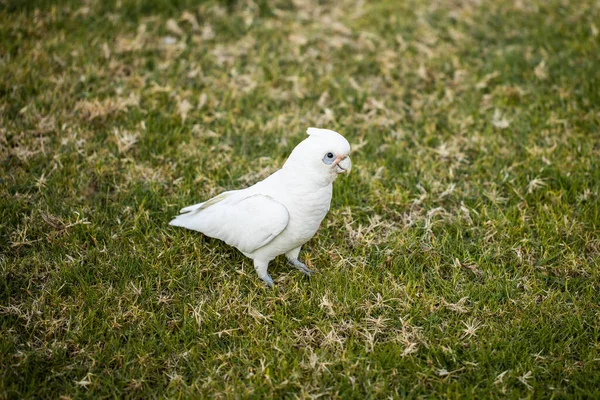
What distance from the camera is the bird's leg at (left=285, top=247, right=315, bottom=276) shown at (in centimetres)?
354

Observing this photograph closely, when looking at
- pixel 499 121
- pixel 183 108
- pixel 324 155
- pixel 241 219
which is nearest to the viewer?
pixel 324 155

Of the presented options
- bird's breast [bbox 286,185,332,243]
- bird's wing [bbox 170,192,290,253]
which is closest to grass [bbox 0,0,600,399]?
bird's wing [bbox 170,192,290,253]

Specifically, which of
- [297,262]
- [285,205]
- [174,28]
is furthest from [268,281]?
[174,28]

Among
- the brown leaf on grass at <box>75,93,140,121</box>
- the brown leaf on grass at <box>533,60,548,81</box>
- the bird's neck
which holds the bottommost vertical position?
the brown leaf on grass at <box>75,93,140,121</box>

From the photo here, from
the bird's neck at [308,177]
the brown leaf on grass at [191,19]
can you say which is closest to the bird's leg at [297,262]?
the bird's neck at [308,177]

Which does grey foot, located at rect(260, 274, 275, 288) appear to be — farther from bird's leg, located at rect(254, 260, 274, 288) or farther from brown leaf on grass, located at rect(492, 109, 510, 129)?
brown leaf on grass, located at rect(492, 109, 510, 129)

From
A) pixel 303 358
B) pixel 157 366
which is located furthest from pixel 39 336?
pixel 303 358

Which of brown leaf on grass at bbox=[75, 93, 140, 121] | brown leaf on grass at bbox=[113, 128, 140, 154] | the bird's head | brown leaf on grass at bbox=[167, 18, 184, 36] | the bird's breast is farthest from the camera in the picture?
brown leaf on grass at bbox=[167, 18, 184, 36]

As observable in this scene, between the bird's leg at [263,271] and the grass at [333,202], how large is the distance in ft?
0.16

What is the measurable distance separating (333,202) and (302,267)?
71 cm

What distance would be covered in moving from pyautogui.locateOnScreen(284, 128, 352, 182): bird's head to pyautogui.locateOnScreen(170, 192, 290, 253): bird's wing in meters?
0.30

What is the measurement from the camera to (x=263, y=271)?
3443 millimetres

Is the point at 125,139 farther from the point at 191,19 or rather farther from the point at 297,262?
the point at 191,19

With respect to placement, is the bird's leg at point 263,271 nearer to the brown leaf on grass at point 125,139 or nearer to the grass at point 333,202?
the grass at point 333,202
